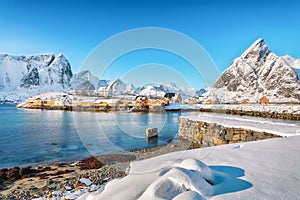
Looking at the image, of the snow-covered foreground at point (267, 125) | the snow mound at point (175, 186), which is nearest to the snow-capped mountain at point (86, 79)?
the snow mound at point (175, 186)

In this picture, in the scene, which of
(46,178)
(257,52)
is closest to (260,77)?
(257,52)

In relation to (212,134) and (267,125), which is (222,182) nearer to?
(267,125)

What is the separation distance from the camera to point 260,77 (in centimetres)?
12425

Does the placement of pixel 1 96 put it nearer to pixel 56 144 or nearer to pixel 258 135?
pixel 56 144

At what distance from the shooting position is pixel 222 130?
9594 millimetres

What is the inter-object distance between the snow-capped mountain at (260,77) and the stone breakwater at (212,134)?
224ft

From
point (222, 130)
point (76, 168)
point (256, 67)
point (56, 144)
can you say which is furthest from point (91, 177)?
point (256, 67)

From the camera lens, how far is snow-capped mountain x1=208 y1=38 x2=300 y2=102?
3589 inches

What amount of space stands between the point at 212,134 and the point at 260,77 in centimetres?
13847

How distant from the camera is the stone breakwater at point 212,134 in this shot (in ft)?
27.1

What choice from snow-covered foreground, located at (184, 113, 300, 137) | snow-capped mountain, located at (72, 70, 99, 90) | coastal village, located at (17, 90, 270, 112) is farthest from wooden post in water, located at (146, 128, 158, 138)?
coastal village, located at (17, 90, 270, 112)

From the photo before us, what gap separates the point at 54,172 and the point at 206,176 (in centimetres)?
780

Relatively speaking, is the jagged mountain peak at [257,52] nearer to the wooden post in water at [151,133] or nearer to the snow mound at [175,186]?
the wooden post in water at [151,133]

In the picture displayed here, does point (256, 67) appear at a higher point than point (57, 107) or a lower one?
higher
